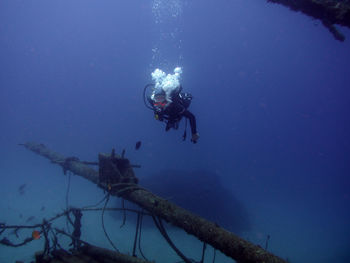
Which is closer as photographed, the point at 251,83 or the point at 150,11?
the point at 251,83

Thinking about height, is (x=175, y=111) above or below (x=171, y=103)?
below

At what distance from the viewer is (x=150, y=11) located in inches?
5408

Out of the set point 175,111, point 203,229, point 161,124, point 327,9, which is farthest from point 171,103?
point 161,124

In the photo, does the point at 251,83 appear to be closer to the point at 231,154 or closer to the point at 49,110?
the point at 231,154

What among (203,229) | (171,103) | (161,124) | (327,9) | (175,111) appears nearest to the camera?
(327,9)

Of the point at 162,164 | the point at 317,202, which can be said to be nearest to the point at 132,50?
the point at 162,164

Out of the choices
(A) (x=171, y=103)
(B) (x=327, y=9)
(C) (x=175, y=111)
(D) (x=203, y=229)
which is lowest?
(D) (x=203, y=229)

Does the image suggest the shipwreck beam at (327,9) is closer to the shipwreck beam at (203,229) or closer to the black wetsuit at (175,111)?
the black wetsuit at (175,111)

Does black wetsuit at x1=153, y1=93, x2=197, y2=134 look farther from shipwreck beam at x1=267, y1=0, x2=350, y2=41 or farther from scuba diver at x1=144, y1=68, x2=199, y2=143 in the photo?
shipwreck beam at x1=267, y1=0, x2=350, y2=41

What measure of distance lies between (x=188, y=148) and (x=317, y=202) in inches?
1167

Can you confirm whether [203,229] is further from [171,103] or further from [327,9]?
[327,9]

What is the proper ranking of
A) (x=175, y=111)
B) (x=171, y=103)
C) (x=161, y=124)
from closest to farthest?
(x=171, y=103), (x=175, y=111), (x=161, y=124)

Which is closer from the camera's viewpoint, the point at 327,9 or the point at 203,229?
the point at 327,9

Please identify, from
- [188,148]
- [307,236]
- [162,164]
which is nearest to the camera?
[307,236]
